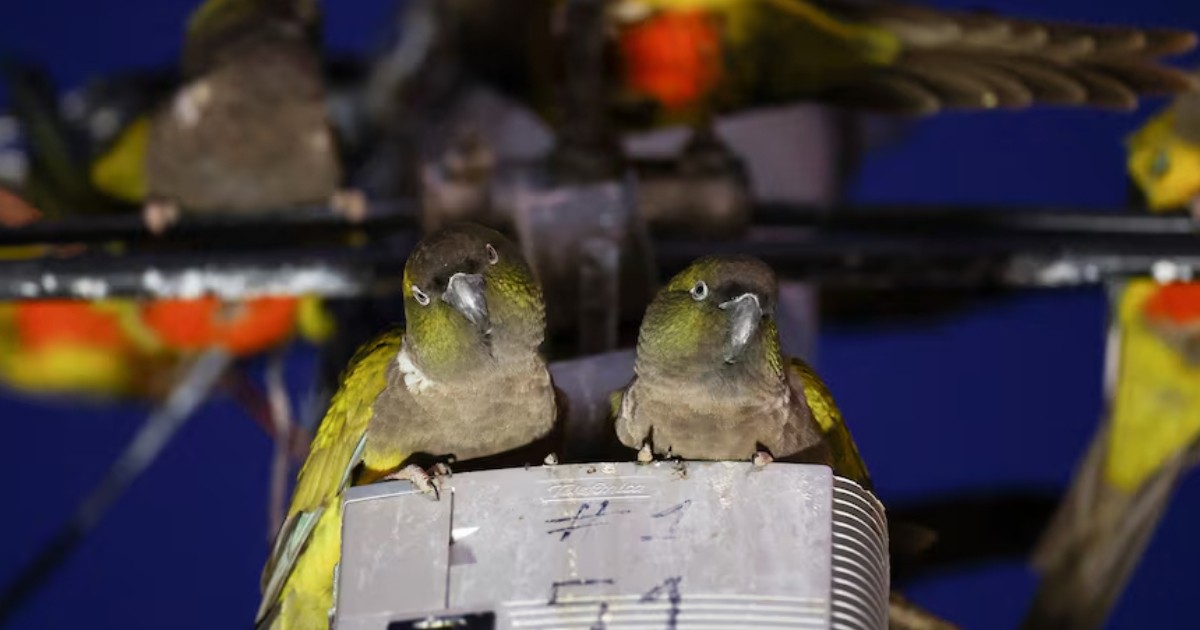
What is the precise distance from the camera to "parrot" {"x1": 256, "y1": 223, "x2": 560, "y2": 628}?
166 cm

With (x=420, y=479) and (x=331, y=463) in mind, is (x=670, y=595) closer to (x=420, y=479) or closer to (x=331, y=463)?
(x=420, y=479)

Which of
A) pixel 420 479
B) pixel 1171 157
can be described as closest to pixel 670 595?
pixel 420 479

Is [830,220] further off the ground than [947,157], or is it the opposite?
[947,157]

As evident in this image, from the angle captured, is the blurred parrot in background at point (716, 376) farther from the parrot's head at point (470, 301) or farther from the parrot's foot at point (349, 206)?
the parrot's foot at point (349, 206)

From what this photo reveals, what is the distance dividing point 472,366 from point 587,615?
487mm

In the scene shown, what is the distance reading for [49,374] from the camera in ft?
10.5

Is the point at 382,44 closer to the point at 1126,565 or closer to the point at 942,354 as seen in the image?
the point at 942,354

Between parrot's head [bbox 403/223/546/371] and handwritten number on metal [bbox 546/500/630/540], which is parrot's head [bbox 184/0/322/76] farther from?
handwritten number on metal [bbox 546/500/630/540]

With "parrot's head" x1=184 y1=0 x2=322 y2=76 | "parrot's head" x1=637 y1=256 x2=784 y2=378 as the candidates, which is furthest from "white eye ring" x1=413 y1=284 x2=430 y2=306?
"parrot's head" x1=184 y1=0 x2=322 y2=76

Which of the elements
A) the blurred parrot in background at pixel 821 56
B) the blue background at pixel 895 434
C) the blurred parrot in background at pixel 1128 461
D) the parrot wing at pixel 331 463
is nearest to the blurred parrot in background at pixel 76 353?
the blue background at pixel 895 434

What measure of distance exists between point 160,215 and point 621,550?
140 cm

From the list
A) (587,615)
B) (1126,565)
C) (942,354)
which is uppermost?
(942,354)

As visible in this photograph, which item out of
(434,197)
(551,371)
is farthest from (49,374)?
(551,371)

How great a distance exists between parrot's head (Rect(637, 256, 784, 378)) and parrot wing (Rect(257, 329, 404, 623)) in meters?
0.39
